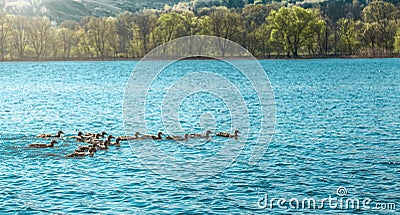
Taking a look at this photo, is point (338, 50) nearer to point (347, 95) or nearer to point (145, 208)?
point (347, 95)

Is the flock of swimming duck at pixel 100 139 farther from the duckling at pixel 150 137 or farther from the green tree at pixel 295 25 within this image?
the green tree at pixel 295 25

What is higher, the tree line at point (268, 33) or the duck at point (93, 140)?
the tree line at point (268, 33)

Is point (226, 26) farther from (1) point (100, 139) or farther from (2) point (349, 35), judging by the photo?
(1) point (100, 139)

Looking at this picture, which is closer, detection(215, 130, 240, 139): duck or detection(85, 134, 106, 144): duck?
detection(85, 134, 106, 144): duck

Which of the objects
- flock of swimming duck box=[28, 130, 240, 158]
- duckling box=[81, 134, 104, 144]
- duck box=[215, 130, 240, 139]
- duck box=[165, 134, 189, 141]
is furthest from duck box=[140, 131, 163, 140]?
duck box=[215, 130, 240, 139]

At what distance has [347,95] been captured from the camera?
7050cm

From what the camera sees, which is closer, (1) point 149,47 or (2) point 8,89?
(2) point 8,89

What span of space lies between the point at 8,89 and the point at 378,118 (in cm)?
5909

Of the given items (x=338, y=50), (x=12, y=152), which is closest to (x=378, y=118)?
(x=12, y=152)

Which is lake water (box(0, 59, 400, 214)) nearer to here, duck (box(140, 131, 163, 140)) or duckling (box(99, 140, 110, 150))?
duckling (box(99, 140, 110, 150))

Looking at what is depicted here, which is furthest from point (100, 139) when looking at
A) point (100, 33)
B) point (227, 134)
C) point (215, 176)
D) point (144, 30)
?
point (100, 33)

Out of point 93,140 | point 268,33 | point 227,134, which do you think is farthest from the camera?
point 268,33

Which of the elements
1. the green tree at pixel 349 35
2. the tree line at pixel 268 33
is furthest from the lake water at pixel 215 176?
the green tree at pixel 349 35

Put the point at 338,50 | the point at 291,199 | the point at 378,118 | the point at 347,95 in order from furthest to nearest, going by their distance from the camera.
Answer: the point at 338,50, the point at 347,95, the point at 378,118, the point at 291,199
